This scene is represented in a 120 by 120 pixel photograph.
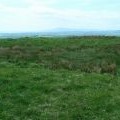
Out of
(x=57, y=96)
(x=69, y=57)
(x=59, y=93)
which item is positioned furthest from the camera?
(x=69, y=57)

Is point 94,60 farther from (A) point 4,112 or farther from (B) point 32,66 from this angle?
(A) point 4,112


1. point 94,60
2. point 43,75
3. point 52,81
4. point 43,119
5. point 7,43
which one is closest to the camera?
point 43,119

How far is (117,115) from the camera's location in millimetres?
16281

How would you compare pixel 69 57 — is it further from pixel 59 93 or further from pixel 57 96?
pixel 57 96

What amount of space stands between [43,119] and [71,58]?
19210 mm

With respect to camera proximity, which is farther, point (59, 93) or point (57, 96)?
point (59, 93)

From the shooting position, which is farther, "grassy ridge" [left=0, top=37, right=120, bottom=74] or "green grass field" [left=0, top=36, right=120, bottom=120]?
"grassy ridge" [left=0, top=37, right=120, bottom=74]

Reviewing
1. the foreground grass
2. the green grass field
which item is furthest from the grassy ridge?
the foreground grass

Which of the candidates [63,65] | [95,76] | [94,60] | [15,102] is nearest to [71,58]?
[94,60]

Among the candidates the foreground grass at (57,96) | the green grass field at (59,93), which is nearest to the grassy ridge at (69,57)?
the green grass field at (59,93)

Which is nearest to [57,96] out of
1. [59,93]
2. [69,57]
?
[59,93]

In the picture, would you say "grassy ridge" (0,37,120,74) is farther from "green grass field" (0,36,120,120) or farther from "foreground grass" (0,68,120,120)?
"foreground grass" (0,68,120,120)

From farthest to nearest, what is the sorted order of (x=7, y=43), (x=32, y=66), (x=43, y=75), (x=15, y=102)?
(x=7, y=43), (x=32, y=66), (x=43, y=75), (x=15, y=102)

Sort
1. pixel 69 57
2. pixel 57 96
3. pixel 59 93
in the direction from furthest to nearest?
pixel 69 57, pixel 59 93, pixel 57 96
